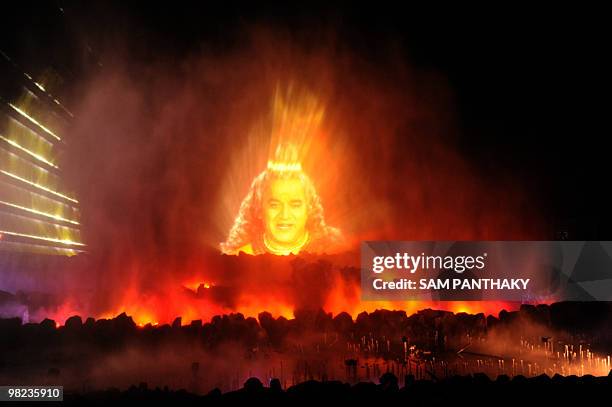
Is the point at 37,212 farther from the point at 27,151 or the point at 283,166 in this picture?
the point at 283,166

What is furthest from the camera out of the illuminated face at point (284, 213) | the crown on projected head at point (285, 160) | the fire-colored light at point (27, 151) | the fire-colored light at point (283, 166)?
the fire-colored light at point (27, 151)

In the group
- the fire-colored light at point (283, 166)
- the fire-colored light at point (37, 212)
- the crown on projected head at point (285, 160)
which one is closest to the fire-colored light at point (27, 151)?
the fire-colored light at point (37, 212)

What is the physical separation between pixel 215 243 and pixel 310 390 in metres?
13.9

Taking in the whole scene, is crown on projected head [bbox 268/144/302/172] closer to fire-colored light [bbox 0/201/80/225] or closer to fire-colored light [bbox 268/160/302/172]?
fire-colored light [bbox 268/160/302/172]

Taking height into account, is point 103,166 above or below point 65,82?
below

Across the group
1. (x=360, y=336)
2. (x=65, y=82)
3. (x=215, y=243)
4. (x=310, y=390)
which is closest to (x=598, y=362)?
(x=360, y=336)

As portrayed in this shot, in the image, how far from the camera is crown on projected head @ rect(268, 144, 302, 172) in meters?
22.5

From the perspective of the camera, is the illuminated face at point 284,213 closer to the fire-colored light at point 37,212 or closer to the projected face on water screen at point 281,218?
the projected face on water screen at point 281,218

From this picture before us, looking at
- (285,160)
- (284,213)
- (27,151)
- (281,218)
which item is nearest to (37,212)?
(27,151)

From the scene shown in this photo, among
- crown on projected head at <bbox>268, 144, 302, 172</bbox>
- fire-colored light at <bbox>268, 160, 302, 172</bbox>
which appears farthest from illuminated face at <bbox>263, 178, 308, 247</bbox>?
crown on projected head at <bbox>268, 144, 302, 172</bbox>

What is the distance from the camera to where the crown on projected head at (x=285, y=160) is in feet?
73.8

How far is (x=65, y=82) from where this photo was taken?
81.9 feet

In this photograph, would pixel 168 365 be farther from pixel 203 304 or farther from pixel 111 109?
pixel 111 109

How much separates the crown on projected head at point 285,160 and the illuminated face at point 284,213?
126cm
